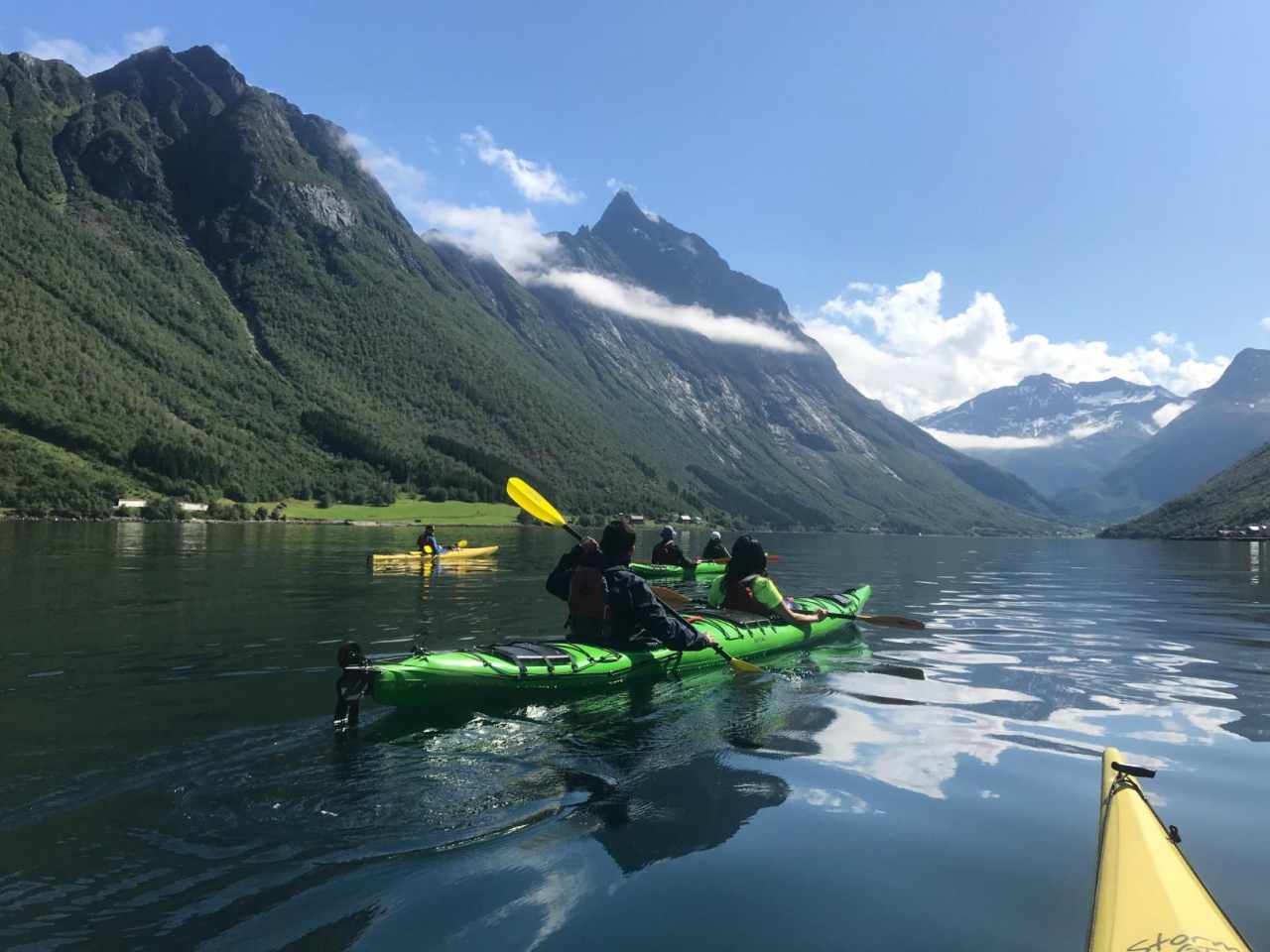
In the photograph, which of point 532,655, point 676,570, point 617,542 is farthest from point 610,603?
point 676,570

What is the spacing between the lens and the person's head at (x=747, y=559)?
57.4ft

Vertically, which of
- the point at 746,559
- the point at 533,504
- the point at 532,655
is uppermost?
the point at 533,504

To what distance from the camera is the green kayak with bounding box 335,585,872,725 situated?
10516 mm

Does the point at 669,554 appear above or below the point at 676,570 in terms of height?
above

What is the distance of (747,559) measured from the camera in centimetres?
1769

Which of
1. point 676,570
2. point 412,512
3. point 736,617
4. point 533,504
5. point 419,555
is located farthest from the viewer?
point 412,512

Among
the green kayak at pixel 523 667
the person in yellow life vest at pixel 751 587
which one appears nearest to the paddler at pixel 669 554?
the person in yellow life vest at pixel 751 587

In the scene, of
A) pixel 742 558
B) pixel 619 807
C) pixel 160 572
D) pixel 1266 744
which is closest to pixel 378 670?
pixel 619 807

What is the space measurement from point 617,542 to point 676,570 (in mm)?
20563

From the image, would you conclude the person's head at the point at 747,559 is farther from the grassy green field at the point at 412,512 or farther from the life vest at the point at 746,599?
the grassy green field at the point at 412,512

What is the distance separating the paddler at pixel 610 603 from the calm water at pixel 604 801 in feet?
3.55

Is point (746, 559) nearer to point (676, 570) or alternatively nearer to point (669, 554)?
point (676, 570)

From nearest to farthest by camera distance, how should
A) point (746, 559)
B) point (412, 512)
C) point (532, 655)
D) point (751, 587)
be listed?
point (532, 655) → point (746, 559) → point (751, 587) → point (412, 512)

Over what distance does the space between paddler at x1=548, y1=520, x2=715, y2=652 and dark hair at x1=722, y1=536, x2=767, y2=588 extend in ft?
11.5
